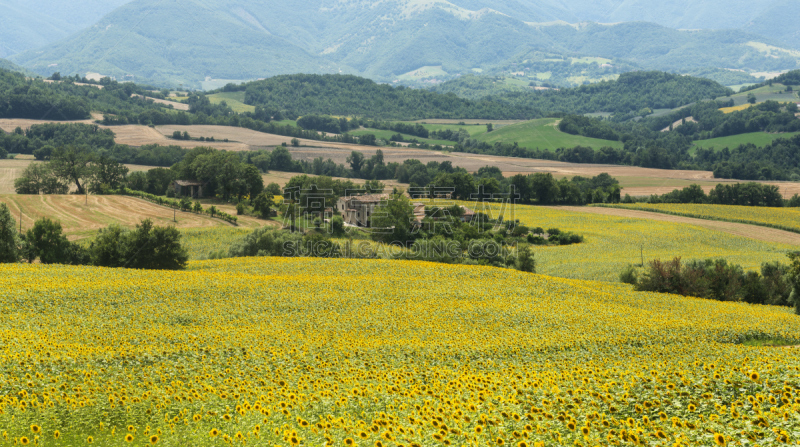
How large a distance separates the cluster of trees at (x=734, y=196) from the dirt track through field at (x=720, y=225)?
43.3 ft

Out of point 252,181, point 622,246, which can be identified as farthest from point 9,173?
point 622,246

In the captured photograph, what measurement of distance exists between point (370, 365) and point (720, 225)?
91200 mm

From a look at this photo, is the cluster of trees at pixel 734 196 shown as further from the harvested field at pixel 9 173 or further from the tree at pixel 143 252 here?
the harvested field at pixel 9 173

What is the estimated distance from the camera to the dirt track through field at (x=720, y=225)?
81438mm

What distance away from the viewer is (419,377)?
53.7 feet

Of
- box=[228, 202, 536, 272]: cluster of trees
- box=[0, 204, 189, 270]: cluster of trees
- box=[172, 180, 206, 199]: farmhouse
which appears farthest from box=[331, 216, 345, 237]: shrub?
box=[172, 180, 206, 199]: farmhouse

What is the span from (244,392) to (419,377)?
5.13 m

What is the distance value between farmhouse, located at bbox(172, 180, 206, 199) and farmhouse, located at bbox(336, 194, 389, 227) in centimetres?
3271

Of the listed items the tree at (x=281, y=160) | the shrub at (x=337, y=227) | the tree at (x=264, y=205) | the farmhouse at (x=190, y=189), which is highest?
the tree at (x=281, y=160)

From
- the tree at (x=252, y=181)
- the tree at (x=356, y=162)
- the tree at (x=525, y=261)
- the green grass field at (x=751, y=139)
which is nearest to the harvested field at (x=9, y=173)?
the tree at (x=252, y=181)

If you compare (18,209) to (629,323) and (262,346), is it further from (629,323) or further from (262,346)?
(629,323)

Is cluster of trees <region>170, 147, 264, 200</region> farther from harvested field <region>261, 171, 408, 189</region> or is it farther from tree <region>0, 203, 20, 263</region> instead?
tree <region>0, 203, 20, 263</region>

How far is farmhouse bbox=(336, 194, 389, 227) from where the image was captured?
272 ft

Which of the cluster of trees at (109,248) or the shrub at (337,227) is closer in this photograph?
the cluster of trees at (109,248)
